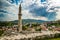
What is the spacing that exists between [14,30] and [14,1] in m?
0.50

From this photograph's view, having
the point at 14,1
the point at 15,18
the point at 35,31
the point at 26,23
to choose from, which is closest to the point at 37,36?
the point at 35,31

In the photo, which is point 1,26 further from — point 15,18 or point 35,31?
point 35,31

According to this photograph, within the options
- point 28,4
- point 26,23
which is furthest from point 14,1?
point 26,23

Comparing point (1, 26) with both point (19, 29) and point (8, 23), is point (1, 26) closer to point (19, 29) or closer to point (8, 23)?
point (8, 23)

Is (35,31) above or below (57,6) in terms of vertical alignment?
below

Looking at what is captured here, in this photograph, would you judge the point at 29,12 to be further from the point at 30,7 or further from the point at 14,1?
the point at 14,1

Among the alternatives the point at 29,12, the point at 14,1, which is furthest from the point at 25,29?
the point at 14,1

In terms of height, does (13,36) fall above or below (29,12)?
below

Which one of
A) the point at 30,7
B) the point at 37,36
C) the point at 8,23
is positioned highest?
the point at 30,7

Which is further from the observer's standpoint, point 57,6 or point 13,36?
point 57,6

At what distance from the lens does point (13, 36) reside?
9.39 ft

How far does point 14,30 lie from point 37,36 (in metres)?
0.40

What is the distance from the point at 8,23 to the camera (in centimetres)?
297

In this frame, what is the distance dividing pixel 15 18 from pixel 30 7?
0.33m
